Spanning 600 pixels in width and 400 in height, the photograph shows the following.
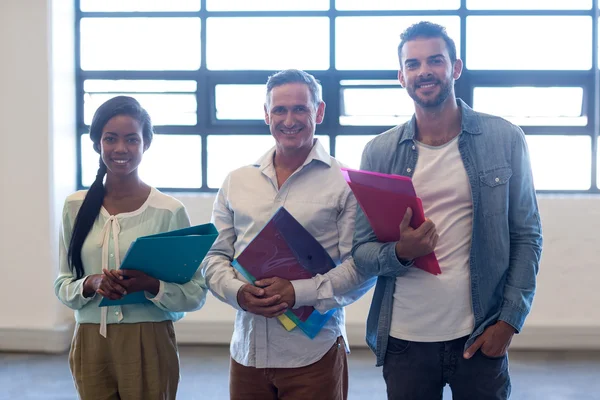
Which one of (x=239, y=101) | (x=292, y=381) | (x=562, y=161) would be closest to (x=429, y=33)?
(x=292, y=381)

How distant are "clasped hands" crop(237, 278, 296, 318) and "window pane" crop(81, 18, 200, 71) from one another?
305 cm

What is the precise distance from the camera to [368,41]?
14.6 ft

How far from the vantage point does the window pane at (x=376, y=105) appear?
4.46 metres

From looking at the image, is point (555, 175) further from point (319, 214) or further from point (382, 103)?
point (319, 214)

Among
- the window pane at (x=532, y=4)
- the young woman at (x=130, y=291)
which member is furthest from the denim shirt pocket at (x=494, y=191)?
the window pane at (x=532, y=4)

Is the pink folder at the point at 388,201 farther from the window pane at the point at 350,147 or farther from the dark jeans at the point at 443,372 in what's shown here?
the window pane at the point at 350,147

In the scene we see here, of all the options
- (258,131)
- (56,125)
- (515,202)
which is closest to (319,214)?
(515,202)

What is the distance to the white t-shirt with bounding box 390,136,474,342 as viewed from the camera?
5.65 ft

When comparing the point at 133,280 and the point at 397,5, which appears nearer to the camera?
the point at 133,280

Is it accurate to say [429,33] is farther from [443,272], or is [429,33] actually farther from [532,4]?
[532,4]

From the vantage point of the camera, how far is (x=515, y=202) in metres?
1.74

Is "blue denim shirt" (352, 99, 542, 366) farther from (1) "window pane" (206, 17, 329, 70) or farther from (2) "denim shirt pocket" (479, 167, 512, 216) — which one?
(1) "window pane" (206, 17, 329, 70)

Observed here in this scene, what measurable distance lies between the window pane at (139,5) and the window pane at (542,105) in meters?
2.15

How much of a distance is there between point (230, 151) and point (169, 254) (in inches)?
114
